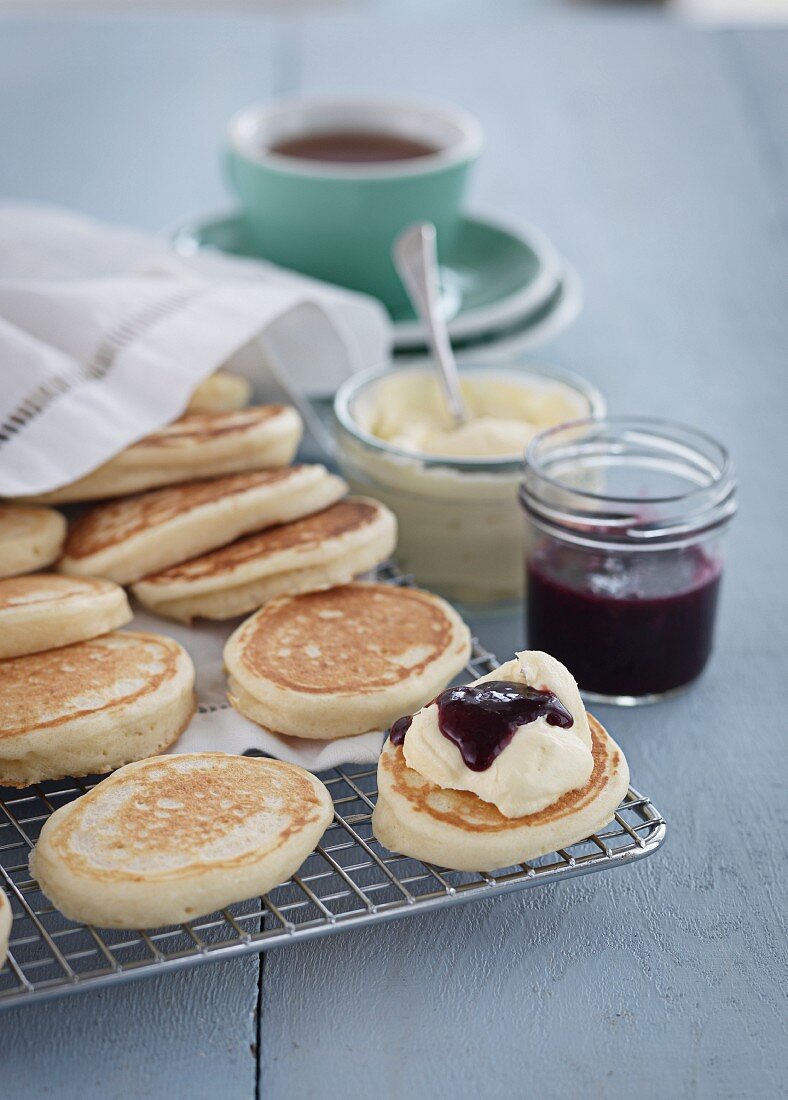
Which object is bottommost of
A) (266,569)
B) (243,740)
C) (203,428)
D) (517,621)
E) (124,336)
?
(517,621)

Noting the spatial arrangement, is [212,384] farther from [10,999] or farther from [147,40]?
[147,40]

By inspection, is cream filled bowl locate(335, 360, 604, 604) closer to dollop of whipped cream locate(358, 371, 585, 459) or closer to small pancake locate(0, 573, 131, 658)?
dollop of whipped cream locate(358, 371, 585, 459)

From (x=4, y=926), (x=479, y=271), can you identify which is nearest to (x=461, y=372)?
(x=479, y=271)

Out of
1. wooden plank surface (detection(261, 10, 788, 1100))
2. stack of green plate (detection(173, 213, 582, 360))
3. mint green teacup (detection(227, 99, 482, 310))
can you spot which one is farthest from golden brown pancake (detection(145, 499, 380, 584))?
mint green teacup (detection(227, 99, 482, 310))

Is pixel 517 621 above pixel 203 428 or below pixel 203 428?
below

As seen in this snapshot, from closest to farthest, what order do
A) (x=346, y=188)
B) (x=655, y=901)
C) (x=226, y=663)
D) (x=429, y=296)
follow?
1. (x=655, y=901)
2. (x=226, y=663)
3. (x=429, y=296)
4. (x=346, y=188)

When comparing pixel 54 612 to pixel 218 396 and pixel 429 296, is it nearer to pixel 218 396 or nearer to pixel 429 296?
pixel 218 396

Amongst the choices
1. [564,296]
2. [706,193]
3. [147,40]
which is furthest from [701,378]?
[147,40]
